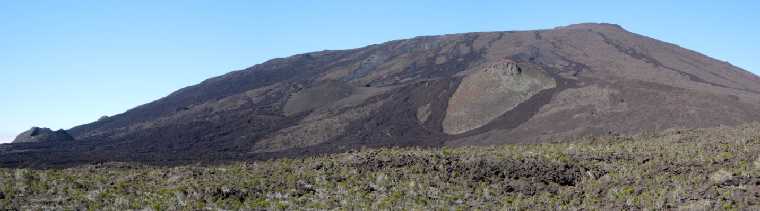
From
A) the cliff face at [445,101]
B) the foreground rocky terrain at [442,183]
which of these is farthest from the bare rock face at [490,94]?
the foreground rocky terrain at [442,183]

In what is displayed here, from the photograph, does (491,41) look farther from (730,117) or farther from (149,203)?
(149,203)

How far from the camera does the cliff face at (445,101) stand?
6284 centimetres

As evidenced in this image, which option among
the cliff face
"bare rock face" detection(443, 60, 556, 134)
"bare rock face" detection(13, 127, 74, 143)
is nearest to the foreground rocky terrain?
the cliff face

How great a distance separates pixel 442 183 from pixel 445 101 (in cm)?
6062

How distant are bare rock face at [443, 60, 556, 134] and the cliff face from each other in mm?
182

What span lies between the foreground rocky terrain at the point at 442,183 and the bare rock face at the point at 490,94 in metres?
45.5

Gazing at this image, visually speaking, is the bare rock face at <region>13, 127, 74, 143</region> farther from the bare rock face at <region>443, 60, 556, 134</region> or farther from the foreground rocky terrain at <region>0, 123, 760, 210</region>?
the foreground rocky terrain at <region>0, 123, 760, 210</region>

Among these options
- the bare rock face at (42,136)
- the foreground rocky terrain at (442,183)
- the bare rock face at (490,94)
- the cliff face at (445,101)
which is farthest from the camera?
the bare rock face at (42,136)

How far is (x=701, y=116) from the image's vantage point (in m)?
57.1

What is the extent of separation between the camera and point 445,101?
8144 cm

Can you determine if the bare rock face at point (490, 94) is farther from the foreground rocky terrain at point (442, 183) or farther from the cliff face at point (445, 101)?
the foreground rocky terrain at point (442, 183)

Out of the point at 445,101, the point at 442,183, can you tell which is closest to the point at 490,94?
the point at 445,101

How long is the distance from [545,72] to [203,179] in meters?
67.0

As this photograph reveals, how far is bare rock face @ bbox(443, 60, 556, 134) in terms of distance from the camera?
72625 mm
